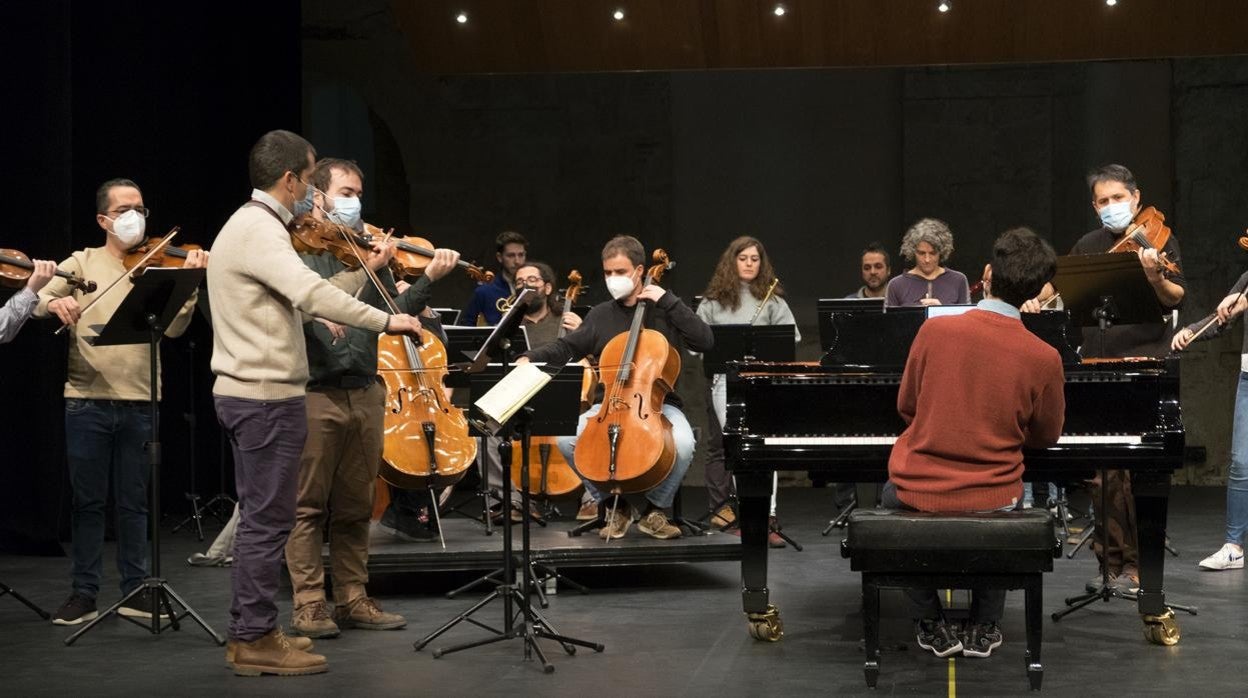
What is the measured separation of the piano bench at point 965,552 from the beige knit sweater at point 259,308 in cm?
164

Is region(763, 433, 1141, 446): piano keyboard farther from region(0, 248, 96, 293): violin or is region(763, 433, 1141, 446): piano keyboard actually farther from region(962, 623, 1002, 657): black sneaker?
region(0, 248, 96, 293): violin

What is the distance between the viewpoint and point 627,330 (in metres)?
6.73

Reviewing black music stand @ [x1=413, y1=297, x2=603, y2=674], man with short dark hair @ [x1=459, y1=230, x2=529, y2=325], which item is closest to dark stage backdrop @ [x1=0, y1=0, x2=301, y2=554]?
man with short dark hair @ [x1=459, y1=230, x2=529, y2=325]

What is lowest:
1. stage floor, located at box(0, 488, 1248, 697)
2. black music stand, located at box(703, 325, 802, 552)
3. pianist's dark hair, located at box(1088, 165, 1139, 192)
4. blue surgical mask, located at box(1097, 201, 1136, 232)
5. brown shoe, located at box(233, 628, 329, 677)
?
stage floor, located at box(0, 488, 1248, 697)

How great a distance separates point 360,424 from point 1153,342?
3.20 m

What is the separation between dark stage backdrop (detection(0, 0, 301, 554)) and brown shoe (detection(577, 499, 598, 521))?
2521mm

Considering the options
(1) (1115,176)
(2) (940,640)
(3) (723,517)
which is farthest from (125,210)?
(1) (1115,176)

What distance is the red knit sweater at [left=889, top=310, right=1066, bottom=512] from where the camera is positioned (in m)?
4.38

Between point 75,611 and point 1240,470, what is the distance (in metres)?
4.95

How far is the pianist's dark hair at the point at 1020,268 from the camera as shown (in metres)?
4.54

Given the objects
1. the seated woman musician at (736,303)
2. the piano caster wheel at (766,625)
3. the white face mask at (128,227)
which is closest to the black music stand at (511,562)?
the piano caster wheel at (766,625)

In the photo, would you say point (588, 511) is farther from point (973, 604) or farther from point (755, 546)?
point (973, 604)

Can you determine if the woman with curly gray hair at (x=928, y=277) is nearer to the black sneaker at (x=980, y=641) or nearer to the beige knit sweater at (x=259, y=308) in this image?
the black sneaker at (x=980, y=641)

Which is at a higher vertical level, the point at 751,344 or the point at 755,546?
the point at 751,344
